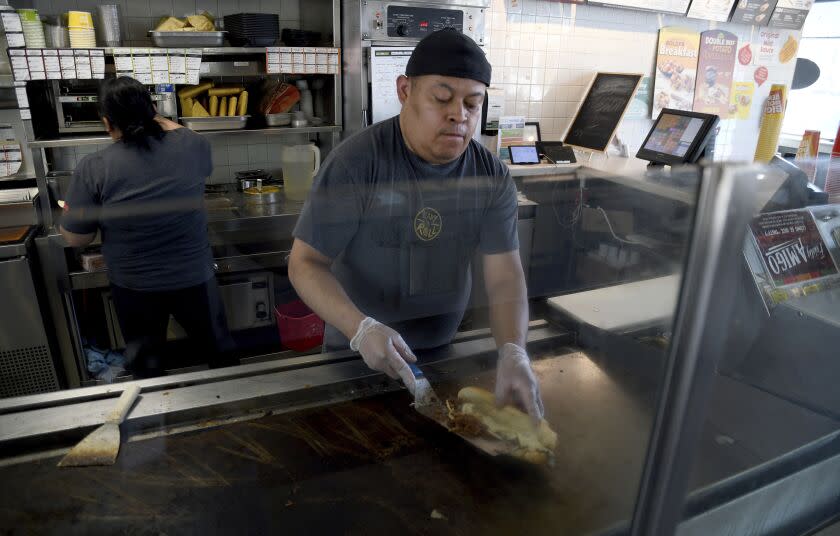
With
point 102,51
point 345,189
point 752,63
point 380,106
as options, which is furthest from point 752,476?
point 752,63

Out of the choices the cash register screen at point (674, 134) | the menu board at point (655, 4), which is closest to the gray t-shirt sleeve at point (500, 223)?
the cash register screen at point (674, 134)

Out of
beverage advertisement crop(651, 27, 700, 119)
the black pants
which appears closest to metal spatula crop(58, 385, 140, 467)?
the black pants

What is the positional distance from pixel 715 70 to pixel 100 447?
573 cm

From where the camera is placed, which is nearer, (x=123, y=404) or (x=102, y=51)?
(x=123, y=404)

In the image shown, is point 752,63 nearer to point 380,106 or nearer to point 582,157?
point 582,157

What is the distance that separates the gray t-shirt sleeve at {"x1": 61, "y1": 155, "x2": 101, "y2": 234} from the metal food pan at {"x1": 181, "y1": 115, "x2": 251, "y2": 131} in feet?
3.93

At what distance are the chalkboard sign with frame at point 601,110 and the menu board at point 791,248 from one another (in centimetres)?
297

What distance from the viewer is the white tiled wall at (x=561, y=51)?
4.39m

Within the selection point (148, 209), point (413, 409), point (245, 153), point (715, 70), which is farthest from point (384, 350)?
point (715, 70)

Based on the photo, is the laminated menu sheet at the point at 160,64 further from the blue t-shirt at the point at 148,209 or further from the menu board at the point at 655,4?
the menu board at the point at 655,4

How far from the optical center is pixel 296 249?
174 cm

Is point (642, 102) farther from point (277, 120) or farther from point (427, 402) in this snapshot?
point (427, 402)

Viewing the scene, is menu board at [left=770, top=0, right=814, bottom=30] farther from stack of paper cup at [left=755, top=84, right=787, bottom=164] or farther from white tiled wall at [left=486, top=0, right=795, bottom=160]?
stack of paper cup at [left=755, top=84, right=787, bottom=164]

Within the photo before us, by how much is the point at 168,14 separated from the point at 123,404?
3.12 metres
